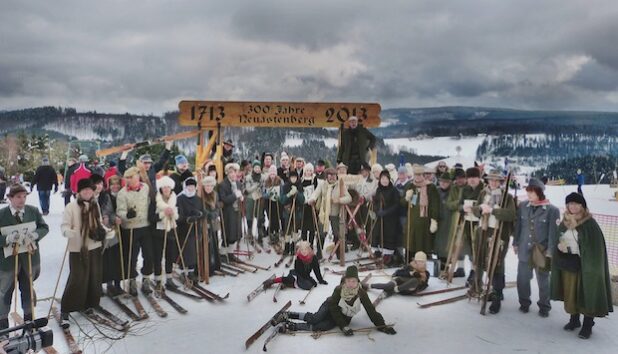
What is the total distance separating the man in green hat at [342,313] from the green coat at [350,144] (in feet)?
14.7

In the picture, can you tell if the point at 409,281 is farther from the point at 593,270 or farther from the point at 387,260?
the point at 593,270

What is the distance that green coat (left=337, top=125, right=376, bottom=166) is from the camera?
28.8 ft

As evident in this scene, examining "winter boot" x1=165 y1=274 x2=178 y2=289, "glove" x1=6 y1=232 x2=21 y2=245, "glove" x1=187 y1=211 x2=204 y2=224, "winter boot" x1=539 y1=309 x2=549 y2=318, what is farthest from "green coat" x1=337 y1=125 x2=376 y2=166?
"glove" x1=6 y1=232 x2=21 y2=245

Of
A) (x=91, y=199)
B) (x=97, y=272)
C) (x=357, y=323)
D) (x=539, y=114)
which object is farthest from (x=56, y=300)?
(x=539, y=114)

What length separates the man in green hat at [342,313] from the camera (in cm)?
442

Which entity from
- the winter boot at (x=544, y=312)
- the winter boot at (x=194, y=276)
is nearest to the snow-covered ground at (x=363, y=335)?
the winter boot at (x=544, y=312)

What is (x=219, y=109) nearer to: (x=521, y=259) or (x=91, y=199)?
(x=91, y=199)

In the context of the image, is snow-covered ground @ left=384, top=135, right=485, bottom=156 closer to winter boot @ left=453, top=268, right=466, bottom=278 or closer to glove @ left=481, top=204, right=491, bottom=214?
winter boot @ left=453, top=268, right=466, bottom=278

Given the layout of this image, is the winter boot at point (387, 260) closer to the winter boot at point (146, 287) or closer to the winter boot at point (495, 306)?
the winter boot at point (495, 306)

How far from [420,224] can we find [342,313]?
8.99 feet

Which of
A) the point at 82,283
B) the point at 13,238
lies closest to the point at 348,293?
the point at 82,283

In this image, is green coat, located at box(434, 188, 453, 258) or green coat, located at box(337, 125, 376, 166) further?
green coat, located at box(337, 125, 376, 166)

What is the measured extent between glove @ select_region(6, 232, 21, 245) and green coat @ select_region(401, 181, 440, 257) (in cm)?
531

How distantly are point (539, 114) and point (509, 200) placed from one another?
31826 millimetres
